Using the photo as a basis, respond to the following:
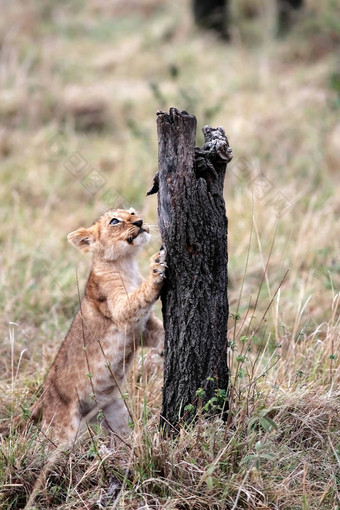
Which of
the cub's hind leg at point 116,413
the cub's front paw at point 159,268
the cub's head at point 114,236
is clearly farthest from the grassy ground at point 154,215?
the cub's head at point 114,236

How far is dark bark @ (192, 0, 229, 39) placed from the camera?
43.3 ft

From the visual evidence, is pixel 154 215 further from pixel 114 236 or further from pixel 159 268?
pixel 159 268

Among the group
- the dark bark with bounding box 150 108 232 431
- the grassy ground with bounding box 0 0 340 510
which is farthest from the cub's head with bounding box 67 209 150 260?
the grassy ground with bounding box 0 0 340 510

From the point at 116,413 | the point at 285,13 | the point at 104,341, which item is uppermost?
the point at 285,13

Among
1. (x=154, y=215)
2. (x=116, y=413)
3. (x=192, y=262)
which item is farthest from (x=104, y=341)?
(x=154, y=215)

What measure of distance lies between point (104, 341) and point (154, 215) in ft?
11.9

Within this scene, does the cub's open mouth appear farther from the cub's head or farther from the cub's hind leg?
the cub's hind leg

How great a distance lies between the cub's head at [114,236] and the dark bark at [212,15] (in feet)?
32.4

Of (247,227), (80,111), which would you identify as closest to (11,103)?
(80,111)

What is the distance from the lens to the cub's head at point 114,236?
4.06 metres

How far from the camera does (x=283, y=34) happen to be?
12.7 meters

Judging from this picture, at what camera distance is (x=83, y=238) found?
4.34 metres

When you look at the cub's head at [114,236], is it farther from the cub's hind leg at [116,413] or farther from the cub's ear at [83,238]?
the cub's hind leg at [116,413]

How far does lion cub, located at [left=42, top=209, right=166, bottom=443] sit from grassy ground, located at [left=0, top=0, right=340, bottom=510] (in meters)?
0.17
